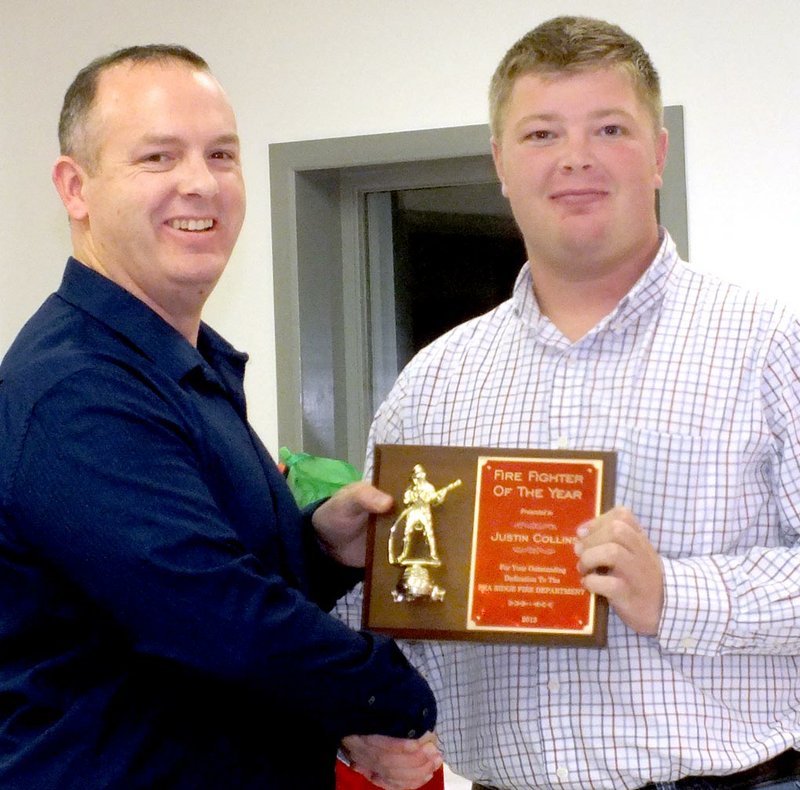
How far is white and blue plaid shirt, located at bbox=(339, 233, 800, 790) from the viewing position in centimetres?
153

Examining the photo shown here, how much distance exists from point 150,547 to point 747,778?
792 millimetres

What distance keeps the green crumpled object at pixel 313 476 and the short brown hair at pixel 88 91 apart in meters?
1.49

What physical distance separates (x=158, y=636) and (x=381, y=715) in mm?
308

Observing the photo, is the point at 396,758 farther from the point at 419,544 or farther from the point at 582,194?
the point at 582,194

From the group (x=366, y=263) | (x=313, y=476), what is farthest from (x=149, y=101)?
(x=366, y=263)

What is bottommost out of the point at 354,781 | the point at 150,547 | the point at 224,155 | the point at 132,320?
the point at 354,781

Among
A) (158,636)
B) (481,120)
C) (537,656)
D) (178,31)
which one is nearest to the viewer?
(158,636)

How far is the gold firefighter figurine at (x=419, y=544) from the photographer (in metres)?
1.60

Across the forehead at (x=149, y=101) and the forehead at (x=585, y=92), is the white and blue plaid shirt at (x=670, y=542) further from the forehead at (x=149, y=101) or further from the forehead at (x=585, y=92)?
the forehead at (x=149, y=101)

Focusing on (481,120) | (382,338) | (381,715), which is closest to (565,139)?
(381,715)

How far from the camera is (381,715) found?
153cm

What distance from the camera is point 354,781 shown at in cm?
211

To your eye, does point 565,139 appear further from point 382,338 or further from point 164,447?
point 382,338

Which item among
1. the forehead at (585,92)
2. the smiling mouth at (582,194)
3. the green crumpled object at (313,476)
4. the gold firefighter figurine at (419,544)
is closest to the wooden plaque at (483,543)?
the gold firefighter figurine at (419,544)
